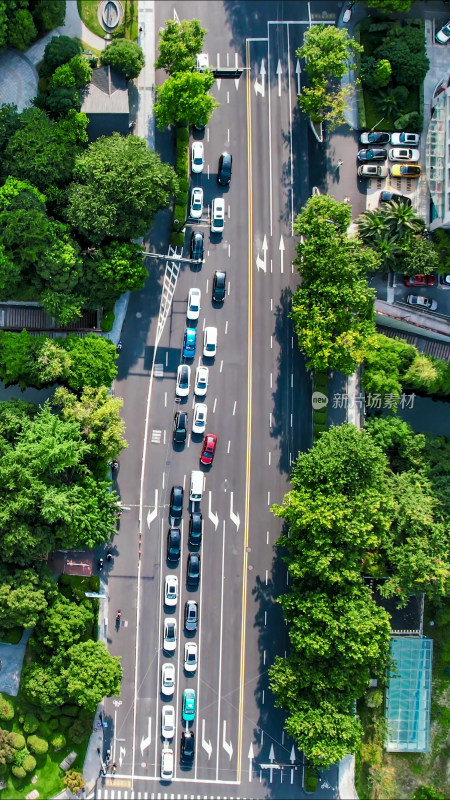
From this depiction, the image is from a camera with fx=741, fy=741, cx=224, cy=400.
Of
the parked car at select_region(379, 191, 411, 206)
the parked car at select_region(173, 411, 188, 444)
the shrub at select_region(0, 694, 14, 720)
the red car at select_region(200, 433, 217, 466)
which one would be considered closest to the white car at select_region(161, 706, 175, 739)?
the shrub at select_region(0, 694, 14, 720)

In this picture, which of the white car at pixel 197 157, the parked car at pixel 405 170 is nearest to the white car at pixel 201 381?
the white car at pixel 197 157

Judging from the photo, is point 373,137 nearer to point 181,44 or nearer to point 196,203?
point 196,203

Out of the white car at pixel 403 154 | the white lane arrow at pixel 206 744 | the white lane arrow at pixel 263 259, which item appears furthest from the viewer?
the white car at pixel 403 154

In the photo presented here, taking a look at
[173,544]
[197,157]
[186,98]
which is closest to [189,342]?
[197,157]

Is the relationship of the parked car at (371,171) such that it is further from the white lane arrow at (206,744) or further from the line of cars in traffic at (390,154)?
the white lane arrow at (206,744)

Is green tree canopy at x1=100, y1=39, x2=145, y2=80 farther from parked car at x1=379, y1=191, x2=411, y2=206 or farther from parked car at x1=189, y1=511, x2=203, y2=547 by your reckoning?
parked car at x1=189, y1=511, x2=203, y2=547

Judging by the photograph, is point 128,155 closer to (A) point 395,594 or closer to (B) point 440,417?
(B) point 440,417
